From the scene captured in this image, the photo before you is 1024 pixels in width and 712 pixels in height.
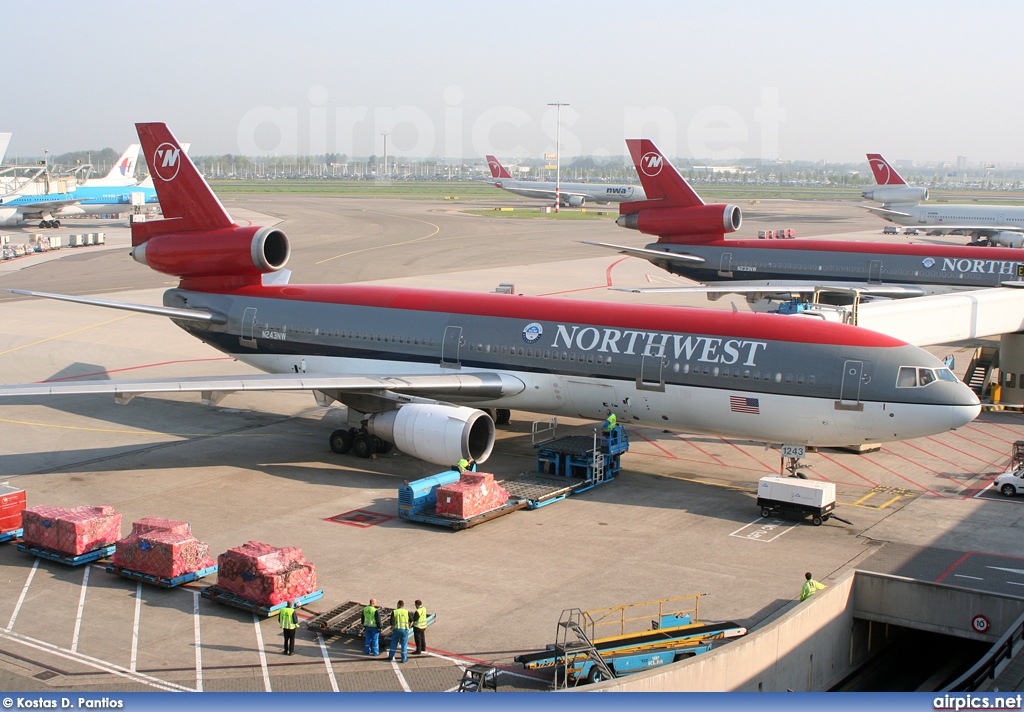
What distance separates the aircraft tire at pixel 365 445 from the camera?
29.6m

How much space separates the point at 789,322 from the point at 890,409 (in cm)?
359

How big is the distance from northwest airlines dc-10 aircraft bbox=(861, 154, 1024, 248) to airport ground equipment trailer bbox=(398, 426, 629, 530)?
73546 mm

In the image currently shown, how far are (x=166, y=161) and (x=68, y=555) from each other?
1720 cm

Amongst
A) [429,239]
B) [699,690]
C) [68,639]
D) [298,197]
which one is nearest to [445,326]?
[68,639]

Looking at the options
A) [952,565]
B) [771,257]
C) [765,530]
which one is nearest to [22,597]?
[765,530]

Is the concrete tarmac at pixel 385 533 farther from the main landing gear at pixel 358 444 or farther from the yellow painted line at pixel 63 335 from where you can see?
the yellow painted line at pixel 63 335

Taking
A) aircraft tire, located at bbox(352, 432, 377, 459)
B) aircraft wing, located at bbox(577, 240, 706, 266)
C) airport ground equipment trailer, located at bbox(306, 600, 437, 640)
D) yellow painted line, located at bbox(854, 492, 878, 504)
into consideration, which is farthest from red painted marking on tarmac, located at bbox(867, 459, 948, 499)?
aircraft wing, located at bbox(577, 240, 706, 266)

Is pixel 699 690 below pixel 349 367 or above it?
below

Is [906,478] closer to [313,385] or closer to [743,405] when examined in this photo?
[743,405]

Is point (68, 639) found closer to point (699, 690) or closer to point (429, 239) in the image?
point (699, 690)

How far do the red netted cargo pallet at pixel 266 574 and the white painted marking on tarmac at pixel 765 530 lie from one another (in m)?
10.0

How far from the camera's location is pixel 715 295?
5341cm

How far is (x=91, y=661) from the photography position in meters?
16.6

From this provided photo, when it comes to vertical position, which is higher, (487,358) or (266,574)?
(487,358)
